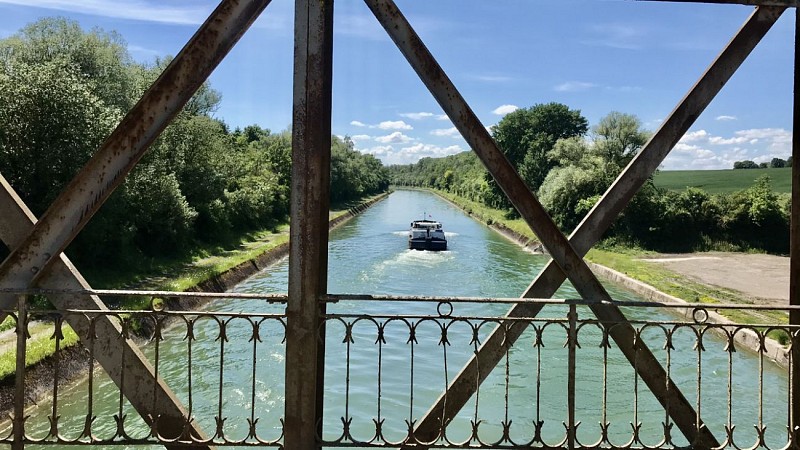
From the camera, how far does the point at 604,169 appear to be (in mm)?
36844

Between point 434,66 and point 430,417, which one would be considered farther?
point 430,417

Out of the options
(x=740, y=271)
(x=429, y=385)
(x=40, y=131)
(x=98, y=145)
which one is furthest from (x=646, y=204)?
(x=40, y=131)

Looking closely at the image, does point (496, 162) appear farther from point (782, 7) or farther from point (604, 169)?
point (604, 169)

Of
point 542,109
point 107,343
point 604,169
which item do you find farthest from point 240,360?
point 542,109

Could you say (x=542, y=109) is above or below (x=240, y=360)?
above

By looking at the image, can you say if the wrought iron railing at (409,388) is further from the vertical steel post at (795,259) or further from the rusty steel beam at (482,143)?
the rusty steel beam at (482,143)

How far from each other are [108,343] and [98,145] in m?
14.5

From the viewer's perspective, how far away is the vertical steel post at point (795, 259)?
3334mm

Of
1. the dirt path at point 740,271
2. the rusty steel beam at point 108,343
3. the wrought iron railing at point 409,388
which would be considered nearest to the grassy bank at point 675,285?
the dirt path at point 740,271

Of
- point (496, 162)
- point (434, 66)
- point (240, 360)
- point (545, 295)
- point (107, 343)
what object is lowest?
point (240, 360)

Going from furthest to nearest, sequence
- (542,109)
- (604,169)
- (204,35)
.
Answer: (542,109), (604,169), (204,35)

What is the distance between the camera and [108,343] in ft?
10.5

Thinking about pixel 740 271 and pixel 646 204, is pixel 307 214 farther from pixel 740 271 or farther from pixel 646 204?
pixel 646 204

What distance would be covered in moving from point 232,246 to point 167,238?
19.1 ft
